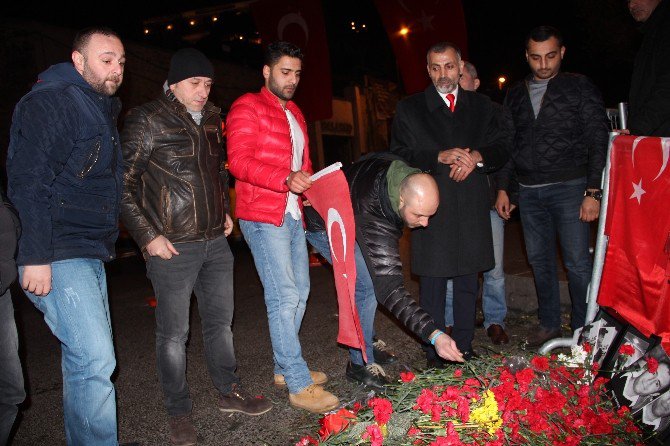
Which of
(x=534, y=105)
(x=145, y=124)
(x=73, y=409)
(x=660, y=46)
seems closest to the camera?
(x=73, y=409)

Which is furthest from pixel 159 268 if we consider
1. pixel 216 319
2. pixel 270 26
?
pixel 270 26

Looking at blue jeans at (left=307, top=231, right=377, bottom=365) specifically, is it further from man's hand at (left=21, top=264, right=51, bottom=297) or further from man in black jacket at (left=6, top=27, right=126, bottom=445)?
man's hand at (left=21, top=264, right=51, bottom=297)

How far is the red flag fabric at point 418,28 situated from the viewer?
8195 millimetres

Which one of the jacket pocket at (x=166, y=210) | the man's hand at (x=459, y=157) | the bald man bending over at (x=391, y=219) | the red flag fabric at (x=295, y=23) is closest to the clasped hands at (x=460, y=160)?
the man's hand at (x=459, y=157)

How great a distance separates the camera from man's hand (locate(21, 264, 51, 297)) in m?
2.28

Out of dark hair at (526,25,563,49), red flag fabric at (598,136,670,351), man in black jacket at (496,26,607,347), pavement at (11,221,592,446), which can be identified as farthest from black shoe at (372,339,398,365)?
dark hair at (526,25,563,49)

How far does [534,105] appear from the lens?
4.11 metres

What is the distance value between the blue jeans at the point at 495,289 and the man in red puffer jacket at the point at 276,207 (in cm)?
153

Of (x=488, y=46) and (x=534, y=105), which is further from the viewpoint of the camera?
(x=488, y=46)

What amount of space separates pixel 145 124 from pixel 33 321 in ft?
14.7

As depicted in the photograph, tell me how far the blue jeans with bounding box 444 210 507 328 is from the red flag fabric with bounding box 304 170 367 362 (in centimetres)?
173

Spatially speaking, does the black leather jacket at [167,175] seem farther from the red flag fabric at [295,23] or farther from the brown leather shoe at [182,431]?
the red flag fabric at [295,23]

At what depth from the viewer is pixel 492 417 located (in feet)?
6.59

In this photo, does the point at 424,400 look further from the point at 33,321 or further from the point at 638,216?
the point at 33,321
